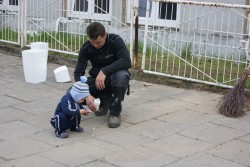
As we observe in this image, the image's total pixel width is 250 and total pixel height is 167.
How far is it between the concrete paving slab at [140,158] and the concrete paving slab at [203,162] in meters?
0.10

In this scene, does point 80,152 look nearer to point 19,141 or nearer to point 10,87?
point 19,141

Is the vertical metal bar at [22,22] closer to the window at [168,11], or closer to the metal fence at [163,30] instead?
the metal fence at [163,30]

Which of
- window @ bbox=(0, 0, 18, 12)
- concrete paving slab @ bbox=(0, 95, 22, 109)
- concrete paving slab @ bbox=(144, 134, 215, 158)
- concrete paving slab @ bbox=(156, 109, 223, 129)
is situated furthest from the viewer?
window @ bbox=(0, 0, 18, 12)

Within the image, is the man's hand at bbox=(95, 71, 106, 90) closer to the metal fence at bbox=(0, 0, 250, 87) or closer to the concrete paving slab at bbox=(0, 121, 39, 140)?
the concrete paving slab at bbox=(0, 121, 39, 140)

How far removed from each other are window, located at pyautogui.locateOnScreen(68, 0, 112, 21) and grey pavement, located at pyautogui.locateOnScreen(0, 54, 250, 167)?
2.45 meters

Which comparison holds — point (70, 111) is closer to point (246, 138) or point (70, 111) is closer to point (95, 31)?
point (95, 31)

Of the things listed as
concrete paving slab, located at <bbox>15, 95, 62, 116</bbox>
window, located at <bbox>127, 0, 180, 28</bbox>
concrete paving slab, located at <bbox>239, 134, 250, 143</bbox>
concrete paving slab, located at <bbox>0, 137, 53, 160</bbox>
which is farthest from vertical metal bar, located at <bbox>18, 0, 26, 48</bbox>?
concrete paving slab, located at <bbox>239, 134, 250, 143</bbox>

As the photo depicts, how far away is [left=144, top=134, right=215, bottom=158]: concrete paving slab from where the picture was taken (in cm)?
542

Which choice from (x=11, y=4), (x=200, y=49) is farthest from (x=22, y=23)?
(x=200, y=49)

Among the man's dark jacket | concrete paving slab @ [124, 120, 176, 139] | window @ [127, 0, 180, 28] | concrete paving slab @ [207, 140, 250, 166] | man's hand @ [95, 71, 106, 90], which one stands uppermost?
window @ [127, 0, 180, 28]

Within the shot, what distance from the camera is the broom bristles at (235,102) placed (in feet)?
22.1

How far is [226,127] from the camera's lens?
6.31m

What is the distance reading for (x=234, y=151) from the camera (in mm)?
5492

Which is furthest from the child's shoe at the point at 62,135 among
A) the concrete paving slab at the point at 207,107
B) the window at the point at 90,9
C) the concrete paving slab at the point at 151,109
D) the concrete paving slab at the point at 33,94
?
the window at the point at 90,9
